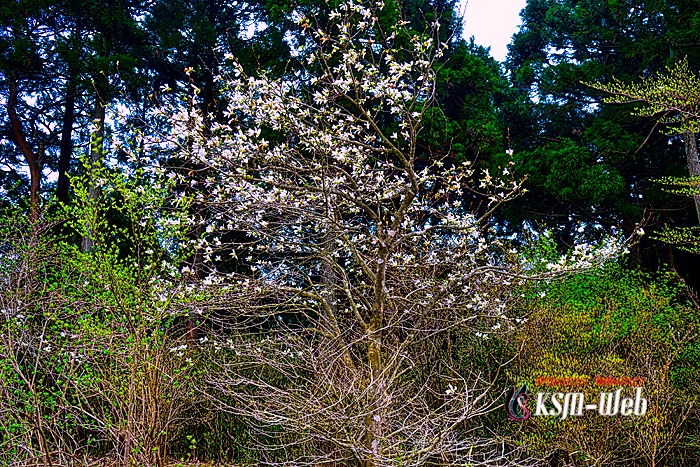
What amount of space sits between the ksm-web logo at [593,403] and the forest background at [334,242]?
87 mm

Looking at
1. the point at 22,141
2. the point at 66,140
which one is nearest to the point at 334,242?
the point at 22,141

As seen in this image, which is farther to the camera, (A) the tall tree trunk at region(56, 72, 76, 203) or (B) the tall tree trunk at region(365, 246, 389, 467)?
(A) the tall tree trunk at region(56, 72, 76, 203)

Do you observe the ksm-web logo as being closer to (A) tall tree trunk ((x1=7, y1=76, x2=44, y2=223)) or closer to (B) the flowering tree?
(B) the flowering tree

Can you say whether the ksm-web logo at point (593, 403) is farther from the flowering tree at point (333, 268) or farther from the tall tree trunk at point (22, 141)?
the tall tree trunk at point (22, 141)

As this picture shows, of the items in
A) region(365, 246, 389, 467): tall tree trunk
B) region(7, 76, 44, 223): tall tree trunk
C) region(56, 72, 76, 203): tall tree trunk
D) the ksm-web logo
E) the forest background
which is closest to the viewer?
region(365, 246, 389, 467): tall tree trunk

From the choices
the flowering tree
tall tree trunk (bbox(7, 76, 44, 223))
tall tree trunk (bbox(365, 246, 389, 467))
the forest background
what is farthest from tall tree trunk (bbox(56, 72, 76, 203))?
tall tree trunk (bbox(365, 246, 389, 467))

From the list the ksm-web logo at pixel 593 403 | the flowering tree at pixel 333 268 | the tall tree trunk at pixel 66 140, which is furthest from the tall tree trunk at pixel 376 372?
the tall tree trunk at pixel 66 140

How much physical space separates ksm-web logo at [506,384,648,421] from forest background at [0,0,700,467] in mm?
87

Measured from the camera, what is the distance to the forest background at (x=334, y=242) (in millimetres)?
3736

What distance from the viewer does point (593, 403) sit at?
470 cm

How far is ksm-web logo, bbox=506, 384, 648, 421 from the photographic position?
4648 mm

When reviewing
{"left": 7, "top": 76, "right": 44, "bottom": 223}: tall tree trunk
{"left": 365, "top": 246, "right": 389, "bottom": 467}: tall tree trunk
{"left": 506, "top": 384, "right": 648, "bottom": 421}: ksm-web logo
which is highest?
{"left": 7, "top": 76, "right": 44, "bottom": 223}: tall tree trunk

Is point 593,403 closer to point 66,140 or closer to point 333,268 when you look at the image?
point 333,268

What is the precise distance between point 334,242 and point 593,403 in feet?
8.64
